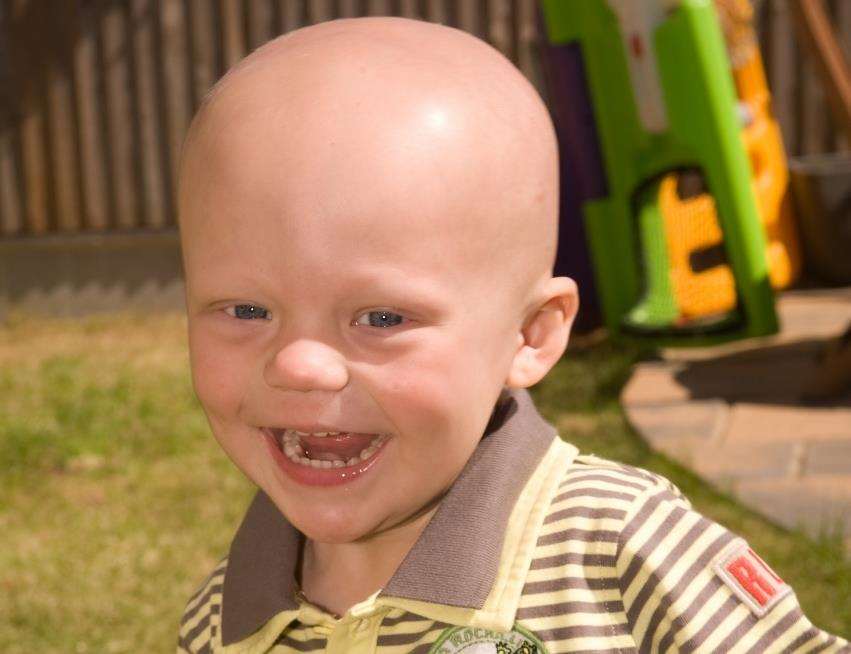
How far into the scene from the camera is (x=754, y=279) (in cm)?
504

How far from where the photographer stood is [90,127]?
7.15 meters

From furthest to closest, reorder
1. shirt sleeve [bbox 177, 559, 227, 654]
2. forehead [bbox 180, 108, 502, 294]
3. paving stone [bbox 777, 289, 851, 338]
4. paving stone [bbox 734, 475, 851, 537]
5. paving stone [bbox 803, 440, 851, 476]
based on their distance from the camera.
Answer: paving stone [bbox 777, 289, 851, 338] < paving stone [bbox 803, 440, 851, 476] < paving stone [bbox 734, 475, 851, 537] < shirt sleeve [bbox 177, 559, 227, 654] < forehead [bbox 180, 108, 502, 294]

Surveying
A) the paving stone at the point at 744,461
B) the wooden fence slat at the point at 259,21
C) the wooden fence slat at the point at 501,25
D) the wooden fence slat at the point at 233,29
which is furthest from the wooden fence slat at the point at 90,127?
the paving stone at the point at 744,461

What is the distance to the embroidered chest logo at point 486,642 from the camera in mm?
1566

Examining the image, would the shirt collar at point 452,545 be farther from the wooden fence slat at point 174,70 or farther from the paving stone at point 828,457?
the wooden fence slat at point 174,70

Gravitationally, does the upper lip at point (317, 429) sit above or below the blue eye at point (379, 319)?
below

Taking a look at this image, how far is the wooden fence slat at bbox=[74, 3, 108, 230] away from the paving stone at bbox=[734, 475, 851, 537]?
4270mm

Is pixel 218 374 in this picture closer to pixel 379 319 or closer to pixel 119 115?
pixel 379 319

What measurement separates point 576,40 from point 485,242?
4053 millimetres

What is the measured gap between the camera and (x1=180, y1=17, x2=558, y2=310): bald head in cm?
146

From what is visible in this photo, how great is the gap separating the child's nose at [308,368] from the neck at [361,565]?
31cm

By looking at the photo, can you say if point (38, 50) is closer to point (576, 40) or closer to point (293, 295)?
point (576, 40)

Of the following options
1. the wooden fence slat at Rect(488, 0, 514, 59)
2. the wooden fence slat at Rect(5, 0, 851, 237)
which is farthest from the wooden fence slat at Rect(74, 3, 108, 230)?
the wooden fence slat at Rect(488, 0, 514, 59)

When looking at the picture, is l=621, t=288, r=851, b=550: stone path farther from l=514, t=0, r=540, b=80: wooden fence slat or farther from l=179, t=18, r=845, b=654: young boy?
l=179, t=18, r=845, b=654: young boy
